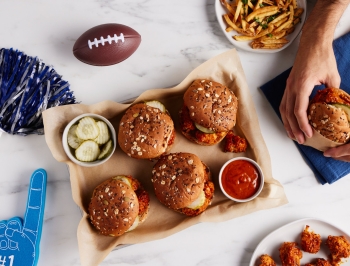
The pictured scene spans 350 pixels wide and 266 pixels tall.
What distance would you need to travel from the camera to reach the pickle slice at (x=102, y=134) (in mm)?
2652

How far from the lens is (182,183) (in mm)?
2605

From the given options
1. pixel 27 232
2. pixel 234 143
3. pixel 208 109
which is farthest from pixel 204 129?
pixel 27 232

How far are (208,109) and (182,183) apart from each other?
564 mm

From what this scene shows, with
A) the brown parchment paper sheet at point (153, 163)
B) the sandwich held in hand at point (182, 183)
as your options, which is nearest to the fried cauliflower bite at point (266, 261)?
the brown parchment paper sheet at point (153, 163)

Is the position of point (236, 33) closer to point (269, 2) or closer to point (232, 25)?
point (232, 25)

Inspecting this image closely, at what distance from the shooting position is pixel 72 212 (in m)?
Answer: 2.81

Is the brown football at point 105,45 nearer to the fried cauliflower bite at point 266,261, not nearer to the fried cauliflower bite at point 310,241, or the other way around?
the fried cauliflower bite at point 266,261

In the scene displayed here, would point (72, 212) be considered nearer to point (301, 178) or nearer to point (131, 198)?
point (131, 198)

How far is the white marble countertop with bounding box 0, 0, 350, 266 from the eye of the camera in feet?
9.20

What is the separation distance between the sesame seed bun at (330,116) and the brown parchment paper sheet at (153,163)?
45 cm

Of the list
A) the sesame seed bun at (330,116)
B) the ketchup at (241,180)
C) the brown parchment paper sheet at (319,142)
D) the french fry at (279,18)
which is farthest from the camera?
the french fry at (279,18)

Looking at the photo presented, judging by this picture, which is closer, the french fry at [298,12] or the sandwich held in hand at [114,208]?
the sandwich held in hand at [114,208]

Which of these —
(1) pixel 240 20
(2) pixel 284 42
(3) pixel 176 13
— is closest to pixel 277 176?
(2) pixel 284 42

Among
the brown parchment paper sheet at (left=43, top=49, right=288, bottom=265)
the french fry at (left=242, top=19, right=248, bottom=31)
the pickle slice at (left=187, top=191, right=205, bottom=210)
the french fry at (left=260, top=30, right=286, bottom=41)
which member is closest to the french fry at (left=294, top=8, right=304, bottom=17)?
the french fry at (left=260, top=30, right=286, bottom=41)
